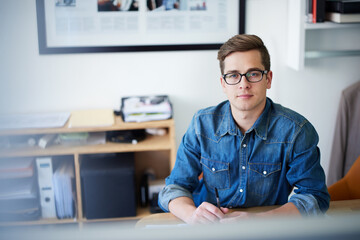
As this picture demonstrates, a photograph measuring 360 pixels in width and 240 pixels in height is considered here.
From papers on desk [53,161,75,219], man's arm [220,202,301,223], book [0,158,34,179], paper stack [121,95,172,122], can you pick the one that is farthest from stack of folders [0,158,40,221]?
man's arm [220,202,301,223]

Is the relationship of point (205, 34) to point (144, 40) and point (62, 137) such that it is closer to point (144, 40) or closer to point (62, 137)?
point (144, 40)

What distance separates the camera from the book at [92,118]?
2428 millimetres

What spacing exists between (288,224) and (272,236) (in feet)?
0.05

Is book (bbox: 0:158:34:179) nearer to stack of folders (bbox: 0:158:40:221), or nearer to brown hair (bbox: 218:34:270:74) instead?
stack of folders (bbox: 0:158:40:221)

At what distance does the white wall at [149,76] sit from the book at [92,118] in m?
0.09

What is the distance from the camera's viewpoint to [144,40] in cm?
269

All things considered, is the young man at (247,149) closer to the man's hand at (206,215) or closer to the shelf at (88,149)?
the man's hand at (206,215)

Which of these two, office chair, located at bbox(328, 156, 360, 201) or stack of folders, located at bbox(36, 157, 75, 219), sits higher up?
office chair, located at bbox(328, 156, 360, 201)

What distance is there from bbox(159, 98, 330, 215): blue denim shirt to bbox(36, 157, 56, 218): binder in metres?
1.19

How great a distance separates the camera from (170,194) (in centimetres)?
144

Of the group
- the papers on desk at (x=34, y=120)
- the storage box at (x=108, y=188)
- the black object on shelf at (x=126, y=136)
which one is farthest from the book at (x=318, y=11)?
the papers on desk at (x=34, y=120)

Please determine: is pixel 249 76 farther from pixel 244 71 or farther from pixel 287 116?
pixel 287 116

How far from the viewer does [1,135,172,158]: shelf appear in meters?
2.43

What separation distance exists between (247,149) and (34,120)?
150cm
